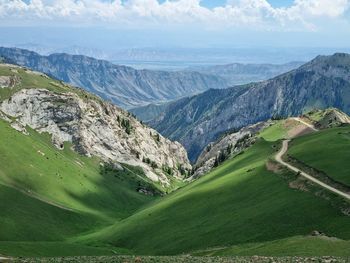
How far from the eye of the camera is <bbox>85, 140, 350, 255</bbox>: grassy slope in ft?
246

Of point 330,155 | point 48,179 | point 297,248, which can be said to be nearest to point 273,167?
point 330,155

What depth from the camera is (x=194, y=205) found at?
365 feet

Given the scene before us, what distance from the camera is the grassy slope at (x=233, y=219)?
74875 mm

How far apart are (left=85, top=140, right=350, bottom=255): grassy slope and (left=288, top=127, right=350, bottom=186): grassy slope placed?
30.9ft

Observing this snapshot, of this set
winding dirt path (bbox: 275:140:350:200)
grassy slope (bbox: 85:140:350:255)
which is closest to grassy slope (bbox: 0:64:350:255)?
grassy slope (bbox: 85:140:350:255)

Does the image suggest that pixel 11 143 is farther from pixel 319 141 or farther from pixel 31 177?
pixel 319 141

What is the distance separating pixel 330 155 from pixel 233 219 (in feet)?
122

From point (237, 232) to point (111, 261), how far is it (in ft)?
97.1

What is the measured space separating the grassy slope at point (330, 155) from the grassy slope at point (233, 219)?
9409 millimetres

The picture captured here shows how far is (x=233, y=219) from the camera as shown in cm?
8781

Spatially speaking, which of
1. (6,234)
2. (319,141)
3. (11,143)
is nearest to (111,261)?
(6,234)

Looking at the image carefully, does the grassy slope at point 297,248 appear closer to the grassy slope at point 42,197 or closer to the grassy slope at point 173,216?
the grassy slope at point 173,216

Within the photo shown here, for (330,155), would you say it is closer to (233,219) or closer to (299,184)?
(299,184)

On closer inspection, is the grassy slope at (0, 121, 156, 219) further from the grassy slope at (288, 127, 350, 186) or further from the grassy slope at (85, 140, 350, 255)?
the grassy slope at (288, 127, 350, 186)
